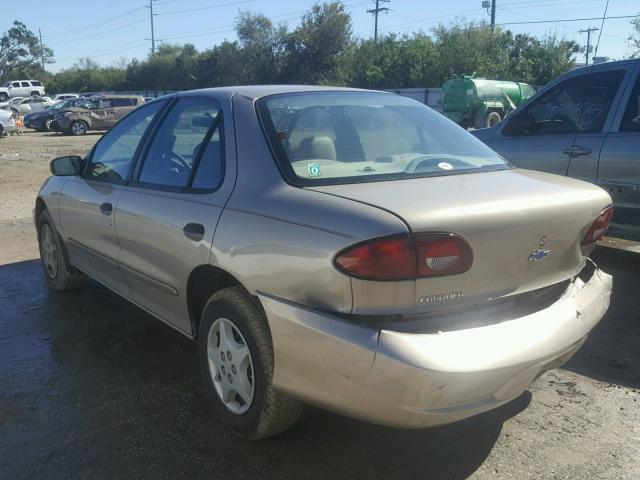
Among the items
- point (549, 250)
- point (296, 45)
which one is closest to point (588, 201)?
point (549, 250)

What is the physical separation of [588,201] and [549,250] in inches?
14.6

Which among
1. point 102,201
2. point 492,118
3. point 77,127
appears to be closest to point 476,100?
point 492,118

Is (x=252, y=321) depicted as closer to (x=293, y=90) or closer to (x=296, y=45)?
(x=293, y=90)

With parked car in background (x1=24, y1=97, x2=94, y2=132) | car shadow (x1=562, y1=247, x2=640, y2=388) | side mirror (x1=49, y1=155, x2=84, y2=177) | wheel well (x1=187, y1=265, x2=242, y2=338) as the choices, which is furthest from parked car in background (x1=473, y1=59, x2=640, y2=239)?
parked car in background (x1=24, y1=97, x2=94, y2=132)

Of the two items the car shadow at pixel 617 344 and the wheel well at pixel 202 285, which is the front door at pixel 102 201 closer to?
the wheel well at pixel 202 285

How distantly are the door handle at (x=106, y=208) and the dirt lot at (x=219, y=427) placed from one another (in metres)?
0.90

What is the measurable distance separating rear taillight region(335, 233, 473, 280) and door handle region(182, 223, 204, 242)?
36.3 inches

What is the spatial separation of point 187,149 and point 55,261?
7.61 ft

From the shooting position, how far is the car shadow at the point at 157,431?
2658 millimetres

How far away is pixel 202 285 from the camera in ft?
10.2

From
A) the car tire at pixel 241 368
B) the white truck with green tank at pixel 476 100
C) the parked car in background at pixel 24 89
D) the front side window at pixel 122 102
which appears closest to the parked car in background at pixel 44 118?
the front side window at pixel 122 102

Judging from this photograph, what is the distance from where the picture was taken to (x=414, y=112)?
353 centimetres

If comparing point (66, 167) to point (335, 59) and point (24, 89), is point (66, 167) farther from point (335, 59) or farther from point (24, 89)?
point (24, 89)

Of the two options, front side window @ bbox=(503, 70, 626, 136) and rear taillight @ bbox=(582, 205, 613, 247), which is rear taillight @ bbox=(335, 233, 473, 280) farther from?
front side window @ bbox=(503, 70, 626, 136)
